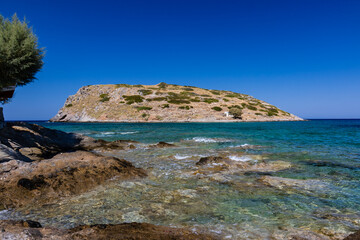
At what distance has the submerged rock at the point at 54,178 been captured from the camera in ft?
20.7

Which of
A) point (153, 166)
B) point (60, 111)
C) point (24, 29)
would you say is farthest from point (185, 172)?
point (60, 111)

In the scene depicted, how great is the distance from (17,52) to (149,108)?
206 ft

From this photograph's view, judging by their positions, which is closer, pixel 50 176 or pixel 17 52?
pixel 50 176

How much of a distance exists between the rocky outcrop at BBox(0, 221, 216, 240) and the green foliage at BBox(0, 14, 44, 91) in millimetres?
16645

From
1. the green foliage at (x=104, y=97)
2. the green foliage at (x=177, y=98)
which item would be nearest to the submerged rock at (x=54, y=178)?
the green foliage at (x=177, y=98)

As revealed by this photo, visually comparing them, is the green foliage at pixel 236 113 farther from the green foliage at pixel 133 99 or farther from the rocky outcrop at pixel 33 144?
the rocky outcrop at pixel 33 144

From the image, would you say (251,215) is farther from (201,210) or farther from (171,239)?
(171,239)

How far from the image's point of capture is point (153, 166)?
1141 centimetres

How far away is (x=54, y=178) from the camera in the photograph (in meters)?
7.31

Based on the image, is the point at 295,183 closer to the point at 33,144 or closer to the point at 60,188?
the point at 60,188

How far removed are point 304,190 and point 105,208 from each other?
6557mm

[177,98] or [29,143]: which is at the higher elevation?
[177,98]

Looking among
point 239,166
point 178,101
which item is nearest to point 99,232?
point 239,166

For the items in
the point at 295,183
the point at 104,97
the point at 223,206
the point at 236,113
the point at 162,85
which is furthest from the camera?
the point at 162,85
